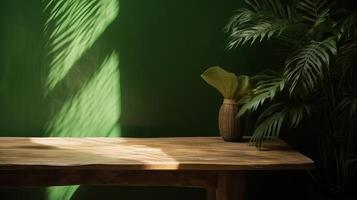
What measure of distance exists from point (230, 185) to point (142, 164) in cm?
41

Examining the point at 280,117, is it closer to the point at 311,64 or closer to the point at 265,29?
the point at 311,64

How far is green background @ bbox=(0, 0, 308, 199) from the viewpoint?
229 cm

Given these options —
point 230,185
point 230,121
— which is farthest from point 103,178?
point 230,121

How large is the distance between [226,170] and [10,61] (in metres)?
1.40

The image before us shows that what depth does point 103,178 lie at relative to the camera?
1.72 metres

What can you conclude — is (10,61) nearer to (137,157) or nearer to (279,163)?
(137,157)

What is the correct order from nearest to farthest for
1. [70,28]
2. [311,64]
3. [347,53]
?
1. [311,64]
2. [347,53]
3. [70,28]

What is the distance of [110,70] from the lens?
2338 millimetres

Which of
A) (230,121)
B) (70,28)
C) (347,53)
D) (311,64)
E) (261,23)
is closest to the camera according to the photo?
(311,64)

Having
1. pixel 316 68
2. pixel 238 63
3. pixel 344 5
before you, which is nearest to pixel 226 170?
pixel 316 68

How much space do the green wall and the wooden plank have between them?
2.12ft

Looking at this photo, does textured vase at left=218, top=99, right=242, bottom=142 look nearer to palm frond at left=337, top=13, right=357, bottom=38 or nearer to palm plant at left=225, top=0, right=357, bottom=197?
palm plant at left=225, top=0, right=357, bottom=197

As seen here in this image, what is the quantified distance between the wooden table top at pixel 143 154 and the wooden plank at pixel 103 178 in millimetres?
67

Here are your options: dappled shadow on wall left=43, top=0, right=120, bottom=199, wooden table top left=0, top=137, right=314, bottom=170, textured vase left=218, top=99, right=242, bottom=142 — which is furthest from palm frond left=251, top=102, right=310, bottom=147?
dappled shadow on wall left=43, top=0, right=120, bottom=199
